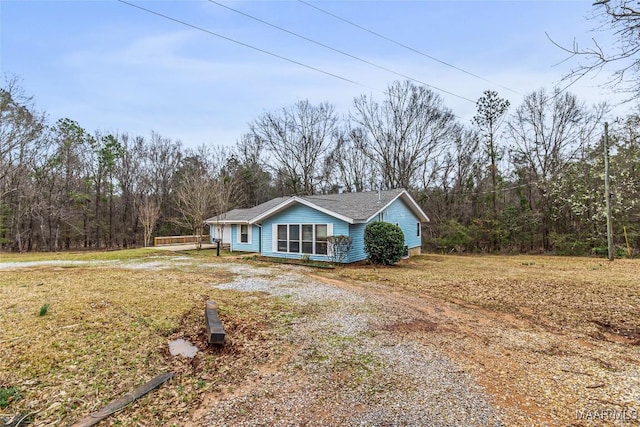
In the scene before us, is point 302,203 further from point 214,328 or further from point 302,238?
point 214,328

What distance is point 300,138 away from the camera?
26.2 m

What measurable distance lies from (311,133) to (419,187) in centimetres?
990

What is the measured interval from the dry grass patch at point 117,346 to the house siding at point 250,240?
997 cm

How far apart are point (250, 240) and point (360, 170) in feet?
38.6

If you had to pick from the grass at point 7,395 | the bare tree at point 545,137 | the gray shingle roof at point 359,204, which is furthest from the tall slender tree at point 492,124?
the grass at point 7,395

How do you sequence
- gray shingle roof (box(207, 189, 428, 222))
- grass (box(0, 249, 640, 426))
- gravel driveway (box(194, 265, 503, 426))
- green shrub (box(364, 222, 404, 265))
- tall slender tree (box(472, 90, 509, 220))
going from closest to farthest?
gravel driveway (box(194, 265, 503, 426)), grass (box(0, 249, 640, 426)), green shrub (box(364, 222, 404, 265)), gray shingle roof (box(207, 189, 428, 222)), tall slender tree (box(472, 90, 509, 220))

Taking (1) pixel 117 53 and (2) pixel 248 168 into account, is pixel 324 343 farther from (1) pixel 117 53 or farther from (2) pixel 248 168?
(2) pixel 248 168

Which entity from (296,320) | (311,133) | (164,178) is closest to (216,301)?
(296,320)

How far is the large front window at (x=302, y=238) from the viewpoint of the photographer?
13461 mm

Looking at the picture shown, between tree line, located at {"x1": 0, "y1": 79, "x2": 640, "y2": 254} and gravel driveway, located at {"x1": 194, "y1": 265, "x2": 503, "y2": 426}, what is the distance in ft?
50.2

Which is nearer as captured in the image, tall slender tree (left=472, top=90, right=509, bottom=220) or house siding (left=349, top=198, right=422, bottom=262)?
house siding (left=349, top=198, right=422, bottom=262)

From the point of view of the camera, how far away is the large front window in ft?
44.2

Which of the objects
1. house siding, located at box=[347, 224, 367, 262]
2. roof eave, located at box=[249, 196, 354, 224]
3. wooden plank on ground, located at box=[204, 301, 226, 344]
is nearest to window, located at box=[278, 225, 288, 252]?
roof eave, located at box=[249, 196, 354, 224]

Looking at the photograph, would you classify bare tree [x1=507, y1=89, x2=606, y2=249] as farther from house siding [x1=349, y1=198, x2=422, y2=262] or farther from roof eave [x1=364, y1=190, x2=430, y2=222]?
house siding [x1=349, y1=198, x2=422, y2=262]
